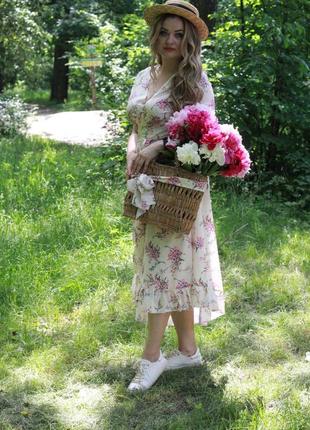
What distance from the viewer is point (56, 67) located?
725 inches

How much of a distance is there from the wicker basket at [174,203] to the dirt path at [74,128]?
19.4 feet

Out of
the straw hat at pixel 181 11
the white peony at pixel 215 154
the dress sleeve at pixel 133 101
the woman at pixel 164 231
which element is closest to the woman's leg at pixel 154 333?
the woman at pixel 164 231

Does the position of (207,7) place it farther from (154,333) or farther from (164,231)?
(154,333)

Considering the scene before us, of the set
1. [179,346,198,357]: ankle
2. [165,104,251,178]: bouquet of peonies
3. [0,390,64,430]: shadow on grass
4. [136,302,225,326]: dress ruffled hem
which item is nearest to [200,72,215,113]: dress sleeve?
[165,104,251,178]: bouquet of peonies

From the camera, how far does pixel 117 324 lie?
393 centimetres

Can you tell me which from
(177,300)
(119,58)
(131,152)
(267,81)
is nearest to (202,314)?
(177,300)

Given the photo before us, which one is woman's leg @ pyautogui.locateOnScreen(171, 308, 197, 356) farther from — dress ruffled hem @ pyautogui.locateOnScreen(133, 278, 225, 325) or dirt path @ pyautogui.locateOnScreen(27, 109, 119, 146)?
dirt path @ pyautogui.locateOnScreen(27, 109, 119, 146)

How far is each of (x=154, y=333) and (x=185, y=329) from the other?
0.20 metres

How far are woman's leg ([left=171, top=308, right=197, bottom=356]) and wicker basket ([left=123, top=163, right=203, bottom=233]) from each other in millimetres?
561

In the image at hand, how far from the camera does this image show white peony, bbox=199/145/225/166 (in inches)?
113

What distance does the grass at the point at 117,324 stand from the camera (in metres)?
3.04

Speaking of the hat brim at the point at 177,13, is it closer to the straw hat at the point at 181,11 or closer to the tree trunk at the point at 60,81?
the straw hat at the point at 181,11

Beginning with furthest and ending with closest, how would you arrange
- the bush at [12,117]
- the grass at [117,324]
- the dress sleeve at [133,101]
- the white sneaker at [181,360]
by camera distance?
the bush at [12,117]
the white sneaker at [181,360]
the dress sleeve at [133,101]
the grass at [117,324]

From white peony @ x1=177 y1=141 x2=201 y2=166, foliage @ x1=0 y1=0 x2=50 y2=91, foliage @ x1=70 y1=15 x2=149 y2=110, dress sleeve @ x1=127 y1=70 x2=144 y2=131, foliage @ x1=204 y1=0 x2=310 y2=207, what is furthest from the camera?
foliage @ x1=0 y1=0 x2=50 y2=91
